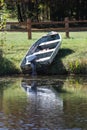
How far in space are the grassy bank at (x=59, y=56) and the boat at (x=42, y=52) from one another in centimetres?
37

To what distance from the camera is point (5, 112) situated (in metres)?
18.9

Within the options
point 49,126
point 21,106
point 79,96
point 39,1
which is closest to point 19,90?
point 79,96

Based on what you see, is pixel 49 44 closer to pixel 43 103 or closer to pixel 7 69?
pixel 7 69

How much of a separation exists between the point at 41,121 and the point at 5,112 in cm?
220

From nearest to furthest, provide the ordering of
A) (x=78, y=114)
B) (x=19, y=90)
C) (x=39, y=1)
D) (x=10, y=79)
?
1. (x=78, y=114)
2. (x=19, y=90)
3. (x=10, y=79)
4. (x=39, y=1)

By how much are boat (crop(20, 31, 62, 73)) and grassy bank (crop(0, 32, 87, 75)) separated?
14.8 inches

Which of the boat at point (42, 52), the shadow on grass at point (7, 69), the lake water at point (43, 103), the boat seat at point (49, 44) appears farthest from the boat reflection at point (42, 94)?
the boat seat at point (49, 44)

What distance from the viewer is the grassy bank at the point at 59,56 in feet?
99.4

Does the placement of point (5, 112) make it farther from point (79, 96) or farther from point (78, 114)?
point (79, 96)

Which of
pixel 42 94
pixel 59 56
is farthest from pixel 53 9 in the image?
pixel 42 94

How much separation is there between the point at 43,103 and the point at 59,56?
11.0m

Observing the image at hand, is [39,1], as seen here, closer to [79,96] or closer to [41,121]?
[79,96]

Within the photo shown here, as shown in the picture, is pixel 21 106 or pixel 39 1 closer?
pixel 21 106

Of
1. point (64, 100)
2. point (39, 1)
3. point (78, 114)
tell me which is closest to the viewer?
point (78, 114)
